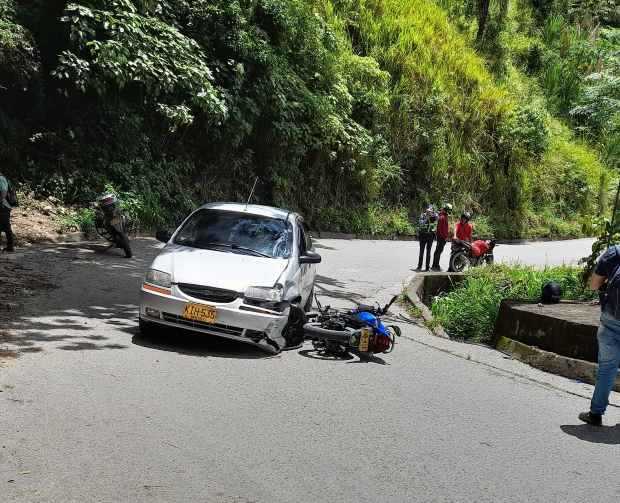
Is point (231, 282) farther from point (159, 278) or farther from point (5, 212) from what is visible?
point (5, 212)

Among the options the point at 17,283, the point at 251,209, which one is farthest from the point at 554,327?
the point at 17,283

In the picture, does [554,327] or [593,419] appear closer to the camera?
[593,419]

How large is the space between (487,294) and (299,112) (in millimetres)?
12953

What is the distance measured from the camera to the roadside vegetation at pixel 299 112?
699 inches

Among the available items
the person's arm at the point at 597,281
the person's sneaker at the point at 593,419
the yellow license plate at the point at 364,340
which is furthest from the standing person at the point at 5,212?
the person's sneaker at the point at 593,419

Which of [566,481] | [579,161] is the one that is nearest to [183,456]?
[566,481]

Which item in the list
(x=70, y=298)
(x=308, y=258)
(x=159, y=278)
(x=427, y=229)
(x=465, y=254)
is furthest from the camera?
(x=465, y=254)

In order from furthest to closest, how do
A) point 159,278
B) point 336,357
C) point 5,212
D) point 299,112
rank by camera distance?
point 299,112 → point 5,212 → point 336,357 → point 159,278

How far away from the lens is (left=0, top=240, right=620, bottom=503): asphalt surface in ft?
14.8

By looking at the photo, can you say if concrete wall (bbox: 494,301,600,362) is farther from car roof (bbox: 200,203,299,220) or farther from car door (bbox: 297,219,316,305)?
car roof (bbox: 200,203,299,220)

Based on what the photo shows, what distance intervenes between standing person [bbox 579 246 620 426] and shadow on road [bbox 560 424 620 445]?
0.10 m

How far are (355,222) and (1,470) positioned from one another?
904 inches

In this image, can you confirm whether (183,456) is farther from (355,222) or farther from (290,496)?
(355,222)

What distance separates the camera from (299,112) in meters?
23.9
